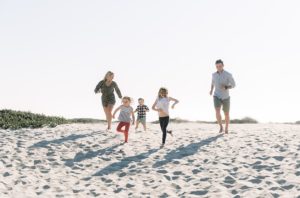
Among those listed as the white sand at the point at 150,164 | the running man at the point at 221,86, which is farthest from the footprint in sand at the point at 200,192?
the running man at the point at 221,86

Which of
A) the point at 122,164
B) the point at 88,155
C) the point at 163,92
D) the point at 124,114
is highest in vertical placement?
the point at 163,92

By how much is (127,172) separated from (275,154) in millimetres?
4671

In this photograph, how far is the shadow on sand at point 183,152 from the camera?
16.2m

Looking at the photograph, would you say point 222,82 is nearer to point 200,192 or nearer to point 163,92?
point 163,92

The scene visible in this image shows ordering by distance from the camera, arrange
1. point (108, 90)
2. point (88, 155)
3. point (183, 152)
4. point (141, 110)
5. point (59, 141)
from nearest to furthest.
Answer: point (183, 152)
point (88, 155)
point (59, 141)
point (108, 90)
point (141, 110)

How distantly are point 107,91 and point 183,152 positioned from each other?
461 centimetres

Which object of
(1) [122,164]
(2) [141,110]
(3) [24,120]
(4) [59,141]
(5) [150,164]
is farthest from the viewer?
(3) [24,120]

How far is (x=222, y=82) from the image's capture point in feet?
62.1

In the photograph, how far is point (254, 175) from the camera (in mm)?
14180

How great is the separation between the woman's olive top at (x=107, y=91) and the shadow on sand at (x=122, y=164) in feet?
11.7

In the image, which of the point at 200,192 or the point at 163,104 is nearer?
the point at 200,192

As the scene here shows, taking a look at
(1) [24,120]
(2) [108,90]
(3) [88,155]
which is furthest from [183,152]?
(1) [24,120]

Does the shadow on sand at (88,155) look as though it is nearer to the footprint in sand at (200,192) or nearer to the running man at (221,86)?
the running man at (221,86)

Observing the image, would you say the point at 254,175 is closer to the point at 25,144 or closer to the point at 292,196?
the point at 292,196
